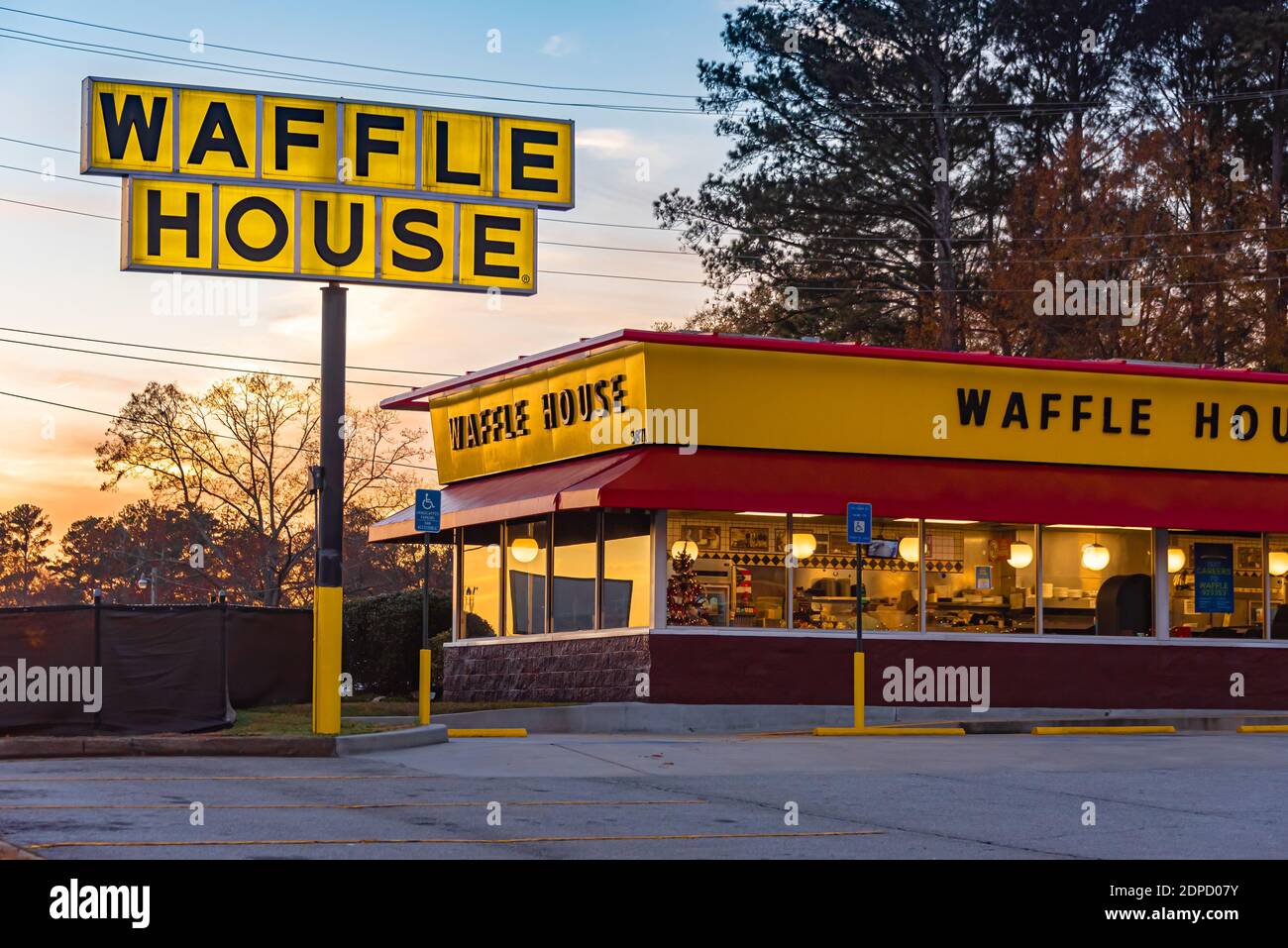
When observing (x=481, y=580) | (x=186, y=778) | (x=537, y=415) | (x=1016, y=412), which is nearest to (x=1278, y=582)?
(x=1016, y=412)

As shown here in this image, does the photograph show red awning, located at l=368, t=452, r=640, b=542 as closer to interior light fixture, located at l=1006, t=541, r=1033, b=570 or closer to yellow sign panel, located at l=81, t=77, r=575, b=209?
yellow sign panel, located at l=81, t=77, r=575, b=209

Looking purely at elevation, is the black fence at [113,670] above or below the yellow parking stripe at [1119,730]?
above

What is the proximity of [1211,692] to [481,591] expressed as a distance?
1189 cm

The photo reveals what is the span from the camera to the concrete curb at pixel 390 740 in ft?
61.4

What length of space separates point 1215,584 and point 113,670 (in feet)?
55.2

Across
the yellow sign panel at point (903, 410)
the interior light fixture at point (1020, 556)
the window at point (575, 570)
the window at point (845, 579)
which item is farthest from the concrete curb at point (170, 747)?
the interior light fixture at point (1020, 556)

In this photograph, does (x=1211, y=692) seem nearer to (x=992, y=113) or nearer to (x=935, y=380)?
(x=935, y=380)

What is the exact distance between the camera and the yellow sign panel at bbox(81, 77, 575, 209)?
1914cm

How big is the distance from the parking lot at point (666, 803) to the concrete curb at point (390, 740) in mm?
348

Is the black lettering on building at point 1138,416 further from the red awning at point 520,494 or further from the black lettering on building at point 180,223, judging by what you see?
the black lettering on building at point 180,223

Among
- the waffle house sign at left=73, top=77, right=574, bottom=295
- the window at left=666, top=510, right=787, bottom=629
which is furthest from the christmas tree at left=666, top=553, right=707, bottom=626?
the waffle house sign at left=73, top=77, right=574, bottom=295

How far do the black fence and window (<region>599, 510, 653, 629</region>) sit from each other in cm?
584
